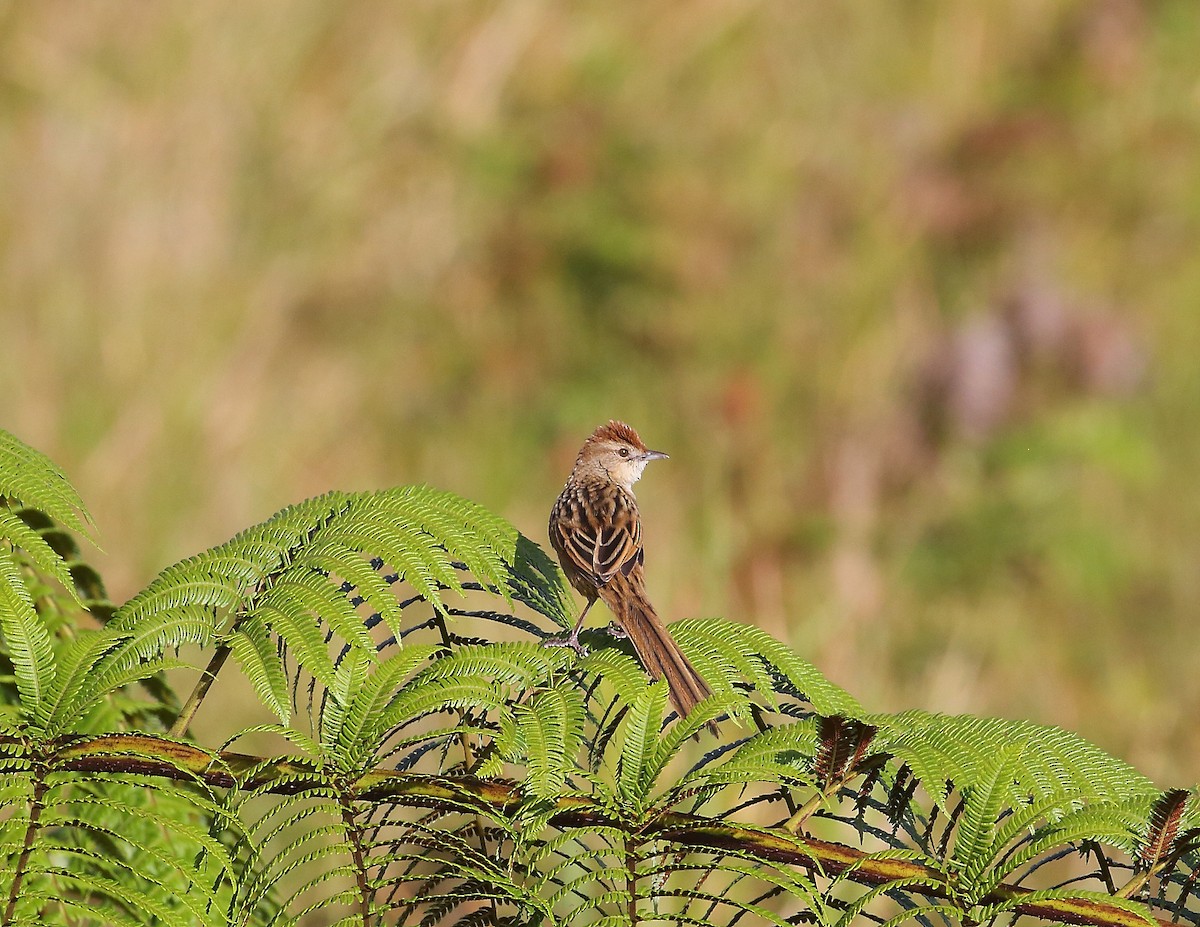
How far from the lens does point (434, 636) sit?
7.45 meters

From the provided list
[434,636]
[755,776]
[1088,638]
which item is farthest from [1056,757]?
[1088,638]

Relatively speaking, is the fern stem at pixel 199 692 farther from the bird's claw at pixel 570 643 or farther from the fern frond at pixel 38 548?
the bird's claw at pixel 570 643

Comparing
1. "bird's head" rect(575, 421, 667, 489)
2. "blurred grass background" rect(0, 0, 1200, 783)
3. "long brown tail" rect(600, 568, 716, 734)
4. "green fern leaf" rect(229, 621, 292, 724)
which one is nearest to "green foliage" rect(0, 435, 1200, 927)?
"green fern leaf" rect(229, 621, 292, 724)

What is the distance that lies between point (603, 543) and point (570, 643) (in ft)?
5.40

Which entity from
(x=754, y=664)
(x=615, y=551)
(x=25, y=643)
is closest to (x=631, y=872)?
(x=754, y=664)

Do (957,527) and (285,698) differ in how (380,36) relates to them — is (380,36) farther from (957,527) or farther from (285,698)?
(285,698)

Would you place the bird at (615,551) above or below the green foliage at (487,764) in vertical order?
above

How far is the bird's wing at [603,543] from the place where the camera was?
4.74 metres

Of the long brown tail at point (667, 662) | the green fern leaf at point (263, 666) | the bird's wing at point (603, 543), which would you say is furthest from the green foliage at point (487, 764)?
the bird's wing at point (603, 543)

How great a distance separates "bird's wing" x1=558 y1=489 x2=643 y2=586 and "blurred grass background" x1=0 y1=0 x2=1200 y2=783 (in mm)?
3284

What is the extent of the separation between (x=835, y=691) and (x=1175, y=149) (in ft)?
35.6

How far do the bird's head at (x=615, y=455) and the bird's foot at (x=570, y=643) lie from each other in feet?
8.85

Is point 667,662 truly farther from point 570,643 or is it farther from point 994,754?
point 994,754

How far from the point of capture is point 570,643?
320 centimetres
